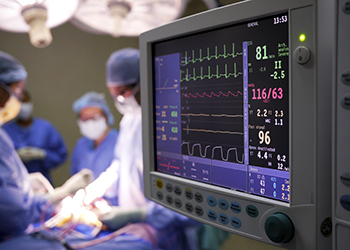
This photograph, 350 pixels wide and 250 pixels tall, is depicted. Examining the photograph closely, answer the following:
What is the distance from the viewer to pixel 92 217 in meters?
1.33

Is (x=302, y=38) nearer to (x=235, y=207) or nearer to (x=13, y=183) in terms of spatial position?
(x=235, y=207)

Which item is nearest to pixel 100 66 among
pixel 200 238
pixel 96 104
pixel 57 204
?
pixel 96 104

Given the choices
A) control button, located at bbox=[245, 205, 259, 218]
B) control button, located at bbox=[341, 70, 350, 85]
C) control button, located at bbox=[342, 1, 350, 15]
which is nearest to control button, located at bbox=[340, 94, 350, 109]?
control button, located at bbox=[341, 70, 350, 85]

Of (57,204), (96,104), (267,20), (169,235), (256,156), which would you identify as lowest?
(169,235)

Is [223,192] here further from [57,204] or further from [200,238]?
[57,204]

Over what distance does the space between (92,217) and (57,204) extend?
0.57ft

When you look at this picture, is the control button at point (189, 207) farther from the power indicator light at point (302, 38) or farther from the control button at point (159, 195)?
the power indicator light at point (302, 38)

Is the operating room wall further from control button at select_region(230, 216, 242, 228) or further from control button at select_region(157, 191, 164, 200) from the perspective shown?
control button at select_region(230, 216, 242, 228)

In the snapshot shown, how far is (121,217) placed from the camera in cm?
135

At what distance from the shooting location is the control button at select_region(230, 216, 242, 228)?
23.6 inches

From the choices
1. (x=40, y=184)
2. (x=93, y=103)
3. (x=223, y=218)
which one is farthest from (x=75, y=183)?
(x=223, y=218)

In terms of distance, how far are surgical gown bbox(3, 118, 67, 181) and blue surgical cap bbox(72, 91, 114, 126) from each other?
0.15 metres

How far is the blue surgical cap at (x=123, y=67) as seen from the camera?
1394 mm

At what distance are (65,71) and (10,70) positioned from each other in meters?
0.23
